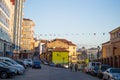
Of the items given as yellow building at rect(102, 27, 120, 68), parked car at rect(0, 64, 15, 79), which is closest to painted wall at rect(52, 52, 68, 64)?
yellow building at rect(102, 27, 120, 68)

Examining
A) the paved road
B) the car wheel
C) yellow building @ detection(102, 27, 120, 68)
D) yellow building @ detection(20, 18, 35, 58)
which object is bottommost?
the paved road

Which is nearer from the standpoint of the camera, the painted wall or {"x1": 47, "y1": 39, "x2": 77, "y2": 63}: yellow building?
the painted wall

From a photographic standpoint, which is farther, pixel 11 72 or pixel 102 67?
pixel 102 67

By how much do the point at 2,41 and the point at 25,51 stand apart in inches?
2050

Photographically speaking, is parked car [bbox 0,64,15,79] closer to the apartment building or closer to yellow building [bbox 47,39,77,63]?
the apartment building

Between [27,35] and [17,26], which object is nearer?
[17,26]

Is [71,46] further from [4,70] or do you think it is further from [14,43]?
[4,70]

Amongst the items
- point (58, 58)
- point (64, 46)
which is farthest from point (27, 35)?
point (64, 46)

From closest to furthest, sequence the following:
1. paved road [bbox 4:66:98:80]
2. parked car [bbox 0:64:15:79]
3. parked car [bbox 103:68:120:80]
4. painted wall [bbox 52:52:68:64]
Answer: parked car [bbox 103:68:120:80] → parked car [bbox 0:64:15:79] → paved road [bbox 4:66:98:80] → painted wall [bbox 52:52:68:64]

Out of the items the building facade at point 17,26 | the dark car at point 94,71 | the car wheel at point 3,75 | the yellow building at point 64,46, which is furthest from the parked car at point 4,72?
the yellow building at point 64,46

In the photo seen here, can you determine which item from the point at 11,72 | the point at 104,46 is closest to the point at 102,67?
the point at 11,72

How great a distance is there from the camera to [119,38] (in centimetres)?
5631

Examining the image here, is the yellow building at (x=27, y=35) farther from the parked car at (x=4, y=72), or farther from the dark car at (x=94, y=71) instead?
the parked car at (x=4, y=72)

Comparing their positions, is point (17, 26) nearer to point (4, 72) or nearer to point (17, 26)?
point (17, 26)
